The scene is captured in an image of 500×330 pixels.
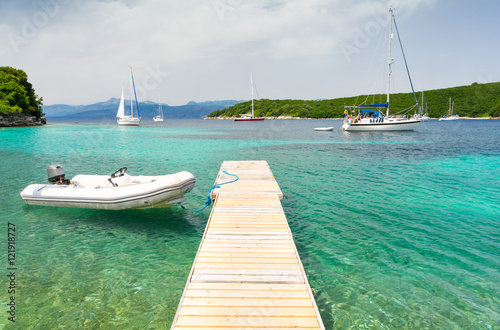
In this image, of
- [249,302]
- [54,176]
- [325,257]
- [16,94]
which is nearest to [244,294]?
[249,302]

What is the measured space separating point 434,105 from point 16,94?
155 m

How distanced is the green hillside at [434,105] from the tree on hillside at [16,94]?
307ft

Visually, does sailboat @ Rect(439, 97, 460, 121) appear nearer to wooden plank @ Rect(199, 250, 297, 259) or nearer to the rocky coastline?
wooden plank @ Rect(199, 250, 297, 259)

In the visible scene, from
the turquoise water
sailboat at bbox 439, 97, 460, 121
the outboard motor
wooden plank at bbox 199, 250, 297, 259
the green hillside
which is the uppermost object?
the green hillside

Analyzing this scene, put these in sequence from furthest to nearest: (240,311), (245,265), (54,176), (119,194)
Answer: (54,176)
(119,194)
(245,265)
(240,311)

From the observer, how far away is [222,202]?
7.45 meters

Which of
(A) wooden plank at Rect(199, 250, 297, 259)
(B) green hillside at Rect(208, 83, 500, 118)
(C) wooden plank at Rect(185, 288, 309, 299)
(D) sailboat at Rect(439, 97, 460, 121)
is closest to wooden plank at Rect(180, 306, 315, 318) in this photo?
(C) wooden plank at Rect(185, 288, 309, 299)

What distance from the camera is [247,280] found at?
152 inches

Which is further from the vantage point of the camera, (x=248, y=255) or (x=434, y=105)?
(x=434, y=105)

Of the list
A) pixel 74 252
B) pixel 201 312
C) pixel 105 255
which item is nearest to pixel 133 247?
pixel 105 255

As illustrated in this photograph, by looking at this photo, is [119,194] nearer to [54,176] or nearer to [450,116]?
[54,176]

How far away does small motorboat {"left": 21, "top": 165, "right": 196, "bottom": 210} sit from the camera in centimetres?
772

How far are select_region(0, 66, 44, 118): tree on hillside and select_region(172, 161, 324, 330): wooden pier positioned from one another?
68.0m

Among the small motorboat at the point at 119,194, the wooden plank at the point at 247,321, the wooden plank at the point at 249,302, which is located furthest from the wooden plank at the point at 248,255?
the small motorboat at the point at 119,194
